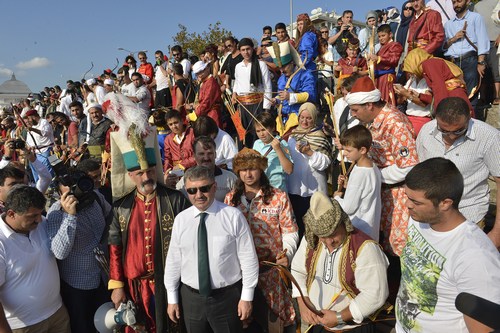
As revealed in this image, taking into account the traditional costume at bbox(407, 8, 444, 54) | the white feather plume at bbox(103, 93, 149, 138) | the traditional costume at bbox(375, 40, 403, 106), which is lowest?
the white feather plume at bbox(103, 93, 149, 138)

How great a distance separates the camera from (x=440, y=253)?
1998mm

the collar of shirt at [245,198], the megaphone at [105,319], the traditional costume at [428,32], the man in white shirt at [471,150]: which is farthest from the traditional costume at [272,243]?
the traditional costume at [428,32]

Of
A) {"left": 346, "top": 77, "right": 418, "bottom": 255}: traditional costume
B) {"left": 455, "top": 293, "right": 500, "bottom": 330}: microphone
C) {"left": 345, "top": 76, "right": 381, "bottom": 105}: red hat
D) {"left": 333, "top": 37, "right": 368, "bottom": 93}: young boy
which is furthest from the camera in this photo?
{"left": 333, "top": 37, "right": 368, "bottom": 93}: young boy

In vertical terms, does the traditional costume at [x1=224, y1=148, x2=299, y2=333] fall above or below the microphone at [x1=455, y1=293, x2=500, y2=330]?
below

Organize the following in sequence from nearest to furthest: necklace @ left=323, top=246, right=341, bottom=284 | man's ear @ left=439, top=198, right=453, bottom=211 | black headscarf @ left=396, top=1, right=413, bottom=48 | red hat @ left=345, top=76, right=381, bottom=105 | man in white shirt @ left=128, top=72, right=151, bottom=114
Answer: man's ear @ left=439, top=198, right=453, bottom=211
necklace @ left=323, top=246, right=341, bottom=284
red hat @ left=345, top=76, right=381, bottom=105
black headscarf @ left=396, top=1, right=413, bottom=48
man in white shirt @ left=128, top=72, right=151, bottom=114

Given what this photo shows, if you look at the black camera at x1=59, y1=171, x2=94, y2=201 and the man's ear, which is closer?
the man's ear

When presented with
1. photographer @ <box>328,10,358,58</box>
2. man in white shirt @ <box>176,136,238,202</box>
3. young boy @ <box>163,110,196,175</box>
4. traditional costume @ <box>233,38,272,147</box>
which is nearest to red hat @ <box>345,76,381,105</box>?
man in white shirt @ <box>176,136,238,202</box>

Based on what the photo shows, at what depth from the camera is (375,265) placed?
259 cm

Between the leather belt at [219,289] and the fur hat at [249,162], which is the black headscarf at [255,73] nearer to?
the fur hat at [249,162]

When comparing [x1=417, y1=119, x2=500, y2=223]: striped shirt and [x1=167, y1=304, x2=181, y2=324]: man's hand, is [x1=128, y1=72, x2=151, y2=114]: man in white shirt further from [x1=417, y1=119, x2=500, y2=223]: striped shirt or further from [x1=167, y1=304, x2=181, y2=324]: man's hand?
[x1=417, y1=119, x2=500, y2=223]: striped shirt

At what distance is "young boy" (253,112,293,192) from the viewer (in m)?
4.12

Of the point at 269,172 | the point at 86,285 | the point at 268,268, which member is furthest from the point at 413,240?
the point at 86,285

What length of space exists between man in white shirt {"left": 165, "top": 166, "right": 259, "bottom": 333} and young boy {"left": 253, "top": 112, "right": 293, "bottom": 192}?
1.29 metres

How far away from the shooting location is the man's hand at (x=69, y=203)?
10.0ft
